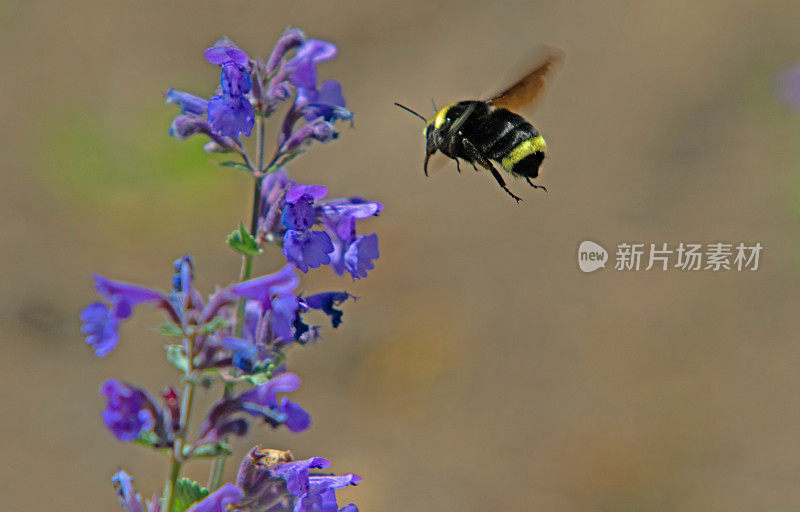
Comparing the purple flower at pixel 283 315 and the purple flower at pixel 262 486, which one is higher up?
the purple flower at pixel 283 315

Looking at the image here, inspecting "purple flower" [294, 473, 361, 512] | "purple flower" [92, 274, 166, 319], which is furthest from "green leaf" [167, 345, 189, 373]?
"purple flower" [294, 473, 361, 512]

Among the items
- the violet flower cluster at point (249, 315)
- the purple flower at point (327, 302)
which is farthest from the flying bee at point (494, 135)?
the purple flower at point (327, 302)

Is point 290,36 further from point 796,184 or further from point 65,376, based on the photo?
point 796,184

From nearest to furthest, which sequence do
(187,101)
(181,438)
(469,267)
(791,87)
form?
1. (181,438)
2. (187,101)
3. (791,87)
4. (469,267)

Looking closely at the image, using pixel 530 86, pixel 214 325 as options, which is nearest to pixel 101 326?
pixel 214 325

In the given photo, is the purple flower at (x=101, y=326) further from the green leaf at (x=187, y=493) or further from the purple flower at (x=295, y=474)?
the purple flower at (x=295, y=474)

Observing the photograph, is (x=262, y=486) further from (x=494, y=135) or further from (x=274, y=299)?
(x=494, y=135)

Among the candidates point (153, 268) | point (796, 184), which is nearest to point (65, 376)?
point (153, 268)
